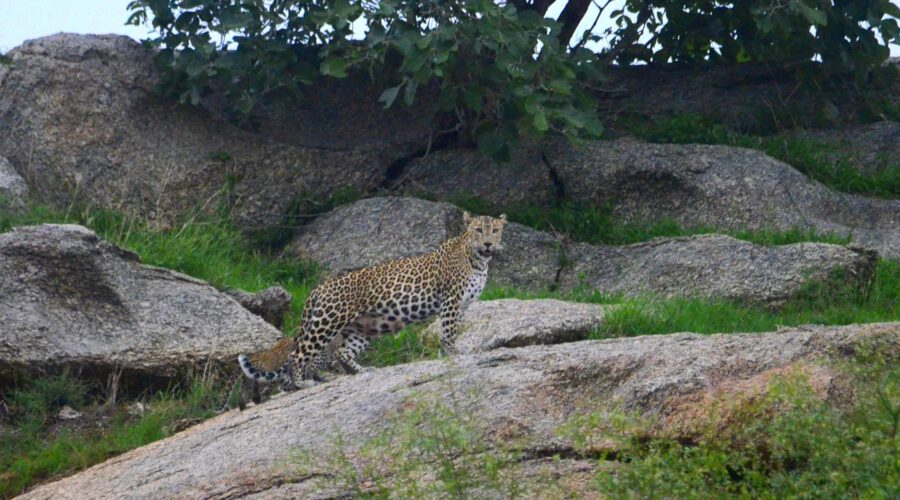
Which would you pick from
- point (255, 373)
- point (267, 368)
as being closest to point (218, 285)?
point (267, 368)

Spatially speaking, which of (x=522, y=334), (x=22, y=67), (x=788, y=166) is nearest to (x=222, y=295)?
(x=522, y=334)

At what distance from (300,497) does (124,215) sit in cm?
914

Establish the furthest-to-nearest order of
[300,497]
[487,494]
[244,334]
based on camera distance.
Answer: [244,334] < [300,497] < [487,494]

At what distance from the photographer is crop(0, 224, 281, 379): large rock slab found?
13.1 metres

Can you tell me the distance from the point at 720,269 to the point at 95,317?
6.20 m

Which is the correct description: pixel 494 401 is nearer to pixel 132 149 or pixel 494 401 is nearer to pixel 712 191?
pixel 712 191

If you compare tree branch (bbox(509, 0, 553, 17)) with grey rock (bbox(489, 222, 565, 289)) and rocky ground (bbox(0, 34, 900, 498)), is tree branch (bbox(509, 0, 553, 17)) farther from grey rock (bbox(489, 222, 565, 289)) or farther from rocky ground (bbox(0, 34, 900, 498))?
grey rock (bbox(489, 222, 565, 289))

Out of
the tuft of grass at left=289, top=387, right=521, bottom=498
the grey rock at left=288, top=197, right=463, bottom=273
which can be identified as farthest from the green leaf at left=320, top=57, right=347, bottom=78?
the tuft of grass at left=289, top=387, right=521, bottom=498

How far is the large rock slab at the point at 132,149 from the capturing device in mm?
17406

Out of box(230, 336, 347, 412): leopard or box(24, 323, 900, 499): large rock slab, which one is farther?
box(230, 336, 347, 412): leopard

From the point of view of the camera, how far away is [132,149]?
17828 millimetres

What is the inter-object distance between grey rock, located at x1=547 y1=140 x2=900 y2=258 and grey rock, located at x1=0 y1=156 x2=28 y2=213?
607 cm

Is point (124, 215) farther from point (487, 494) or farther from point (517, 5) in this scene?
point (487, 494)

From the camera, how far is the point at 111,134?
58.4 ft
